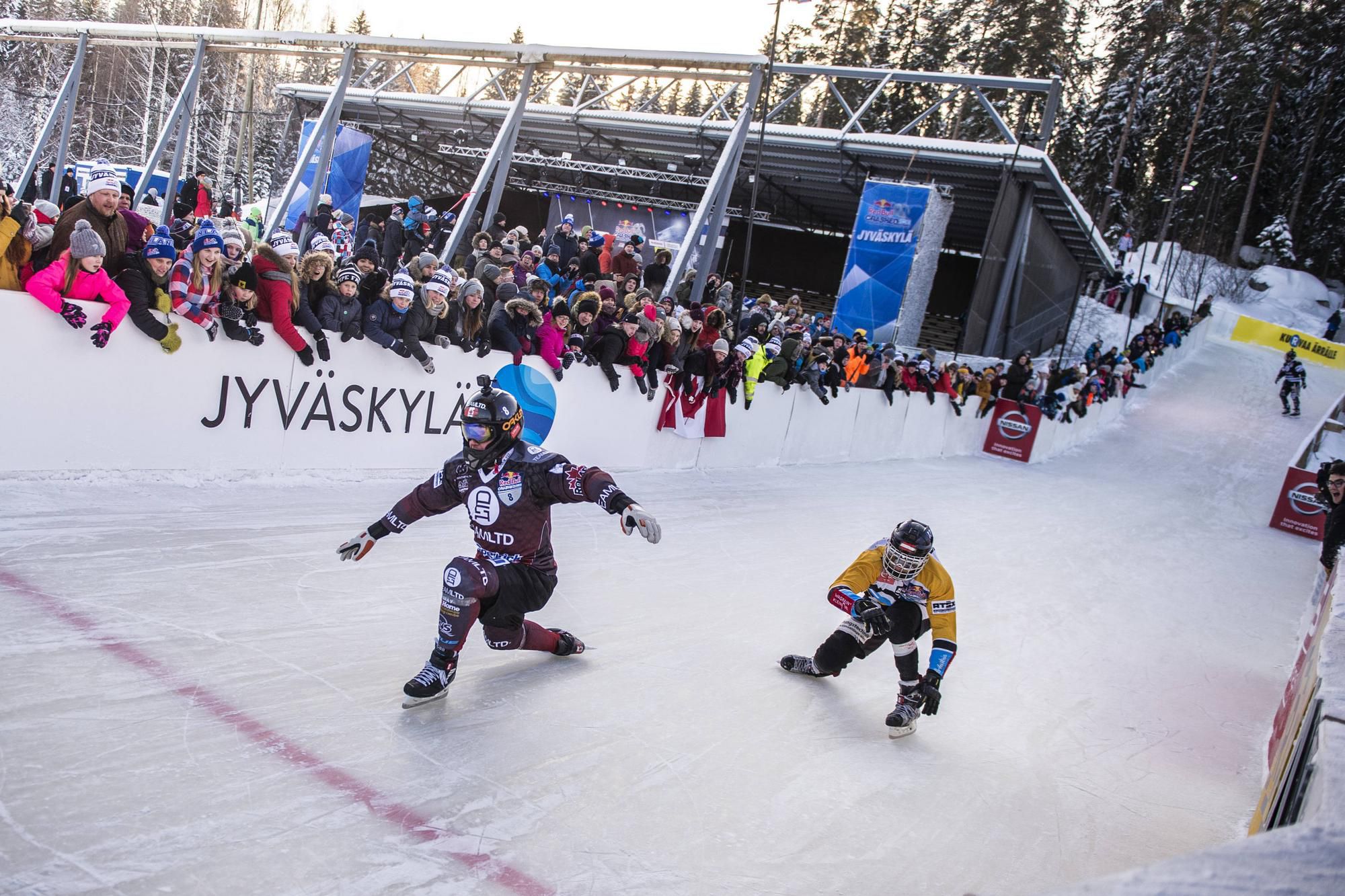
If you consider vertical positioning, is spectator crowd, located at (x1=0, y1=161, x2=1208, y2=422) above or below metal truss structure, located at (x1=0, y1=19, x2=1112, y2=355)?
below

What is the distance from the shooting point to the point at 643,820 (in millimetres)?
3641

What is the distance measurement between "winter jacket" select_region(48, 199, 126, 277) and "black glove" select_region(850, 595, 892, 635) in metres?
5.31

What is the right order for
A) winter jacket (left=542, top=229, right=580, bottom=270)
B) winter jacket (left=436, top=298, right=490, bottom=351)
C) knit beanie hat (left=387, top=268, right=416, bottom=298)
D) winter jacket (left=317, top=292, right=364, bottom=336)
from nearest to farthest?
1. winter jacket (left=317, top=292, right=364, bottom=336)
2. knit beanie hat (left=387, top=268, right=416, bottom=298)
3. winter jacket (left=436, top=298, right=490, bottom=351)
4. winter jacket (left=542, top=229, right=580, bottom=270)

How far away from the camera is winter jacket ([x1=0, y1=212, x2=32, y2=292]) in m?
6.02

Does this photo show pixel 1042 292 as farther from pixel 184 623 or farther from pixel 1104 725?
pixel 184 623

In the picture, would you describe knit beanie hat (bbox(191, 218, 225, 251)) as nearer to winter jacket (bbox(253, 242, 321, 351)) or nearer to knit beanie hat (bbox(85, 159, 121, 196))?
winter jacket (bbox(253, 242, 321, 351))

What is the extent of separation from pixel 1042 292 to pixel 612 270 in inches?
693

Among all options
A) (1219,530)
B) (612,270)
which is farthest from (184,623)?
(1219,530)

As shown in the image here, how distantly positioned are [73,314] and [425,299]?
2.86 m

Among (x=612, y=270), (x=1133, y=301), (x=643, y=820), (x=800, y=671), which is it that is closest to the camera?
(x=643, y=820)

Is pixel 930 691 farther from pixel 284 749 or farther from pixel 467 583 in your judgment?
pixel 284 749

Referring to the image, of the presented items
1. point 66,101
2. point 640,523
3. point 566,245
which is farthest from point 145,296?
point 66,101

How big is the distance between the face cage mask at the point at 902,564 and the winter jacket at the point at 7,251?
5.62 m

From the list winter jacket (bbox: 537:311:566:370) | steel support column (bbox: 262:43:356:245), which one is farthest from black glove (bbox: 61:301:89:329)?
steel support column (bbox: 262:43:356:245)
